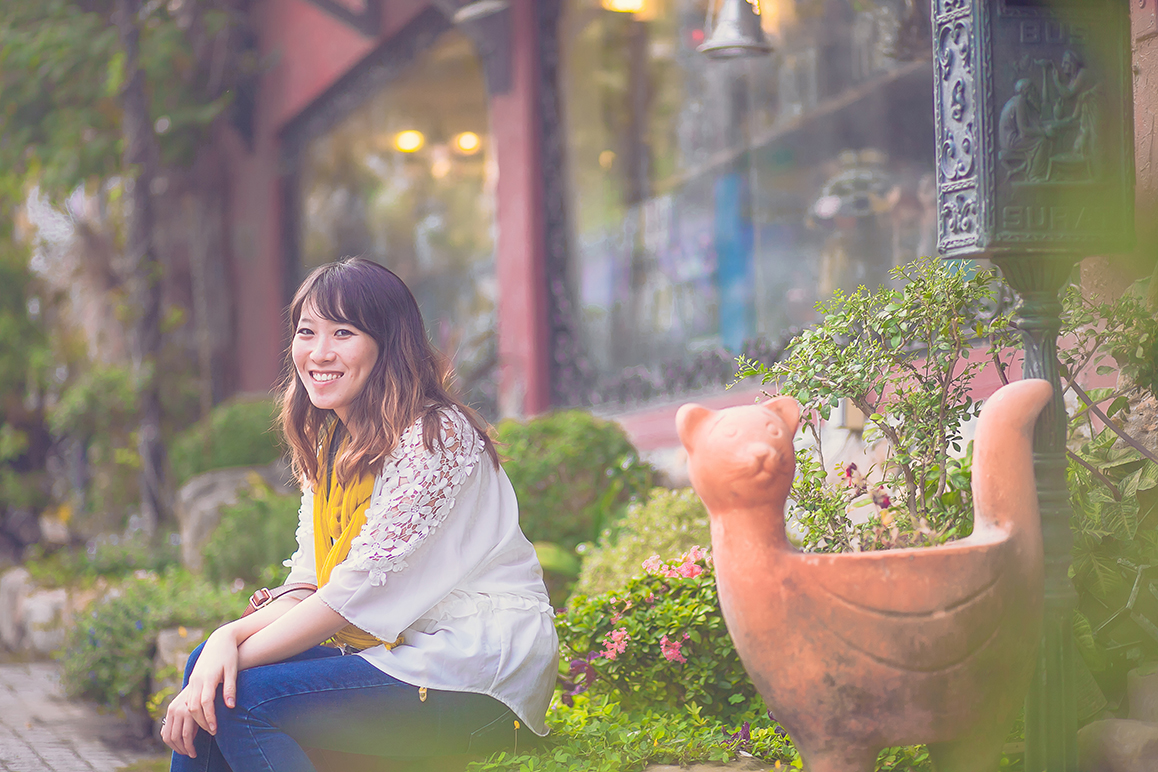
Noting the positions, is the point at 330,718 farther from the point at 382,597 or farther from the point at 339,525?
the point at 339,525

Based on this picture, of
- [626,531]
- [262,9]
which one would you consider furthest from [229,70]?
[626,531]

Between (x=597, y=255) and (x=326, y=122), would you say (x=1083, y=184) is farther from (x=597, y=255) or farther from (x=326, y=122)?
(x=326, y=122)

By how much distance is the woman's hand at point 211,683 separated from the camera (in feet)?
7.27

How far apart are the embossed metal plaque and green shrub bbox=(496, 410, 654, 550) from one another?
9.09 feet

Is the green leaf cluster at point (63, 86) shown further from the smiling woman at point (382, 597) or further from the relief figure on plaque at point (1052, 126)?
the relief figure on plaque at point (1052, 126)

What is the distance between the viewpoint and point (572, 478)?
515cm

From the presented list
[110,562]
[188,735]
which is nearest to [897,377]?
[188,735]

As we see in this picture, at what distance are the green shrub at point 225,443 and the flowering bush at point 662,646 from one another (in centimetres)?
531

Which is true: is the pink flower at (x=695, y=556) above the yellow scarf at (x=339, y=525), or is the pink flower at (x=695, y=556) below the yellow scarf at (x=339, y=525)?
below

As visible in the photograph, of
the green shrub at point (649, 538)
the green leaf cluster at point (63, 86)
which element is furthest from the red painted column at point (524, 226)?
the green leaf cluster at point (63, 86)

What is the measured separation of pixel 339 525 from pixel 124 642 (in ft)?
9.10

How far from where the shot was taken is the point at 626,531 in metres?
4.59

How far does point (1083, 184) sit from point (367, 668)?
1.82 meters

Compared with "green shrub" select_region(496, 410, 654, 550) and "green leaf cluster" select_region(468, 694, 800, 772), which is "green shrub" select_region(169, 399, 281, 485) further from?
"green leaf cluster" select_region(468, 694, 800, 772)
